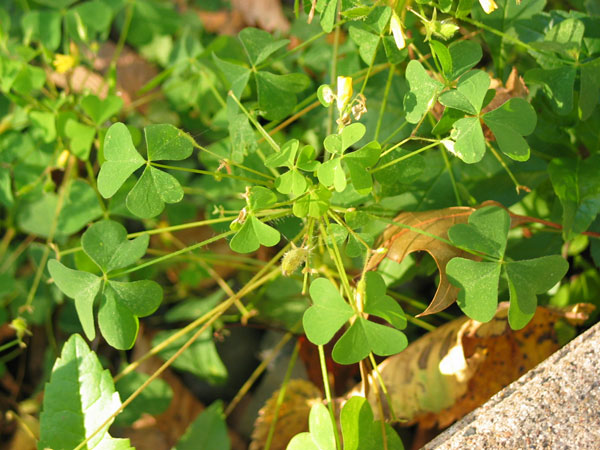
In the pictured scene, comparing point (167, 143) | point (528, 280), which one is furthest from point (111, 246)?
point (528, 280)

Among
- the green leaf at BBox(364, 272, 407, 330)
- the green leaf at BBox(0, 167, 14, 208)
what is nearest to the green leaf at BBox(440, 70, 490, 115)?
the green leaf at BBox(364, 272, 407, 330)

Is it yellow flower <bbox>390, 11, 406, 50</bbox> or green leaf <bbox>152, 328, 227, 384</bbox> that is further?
green leaf <bbox>152, 328, 227, 384</bbox>

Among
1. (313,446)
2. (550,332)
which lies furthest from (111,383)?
(550,332)

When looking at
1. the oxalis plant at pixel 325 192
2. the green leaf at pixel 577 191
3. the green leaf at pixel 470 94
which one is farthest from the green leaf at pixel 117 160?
the green leaf at pixel 577 191

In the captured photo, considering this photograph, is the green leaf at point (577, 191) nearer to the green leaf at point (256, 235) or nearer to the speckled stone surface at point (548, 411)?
the speckled stone surface at point (548, 411)

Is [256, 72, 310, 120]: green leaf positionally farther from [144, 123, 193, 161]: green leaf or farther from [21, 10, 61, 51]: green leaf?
[21, 10, 61, 51]: green leaf

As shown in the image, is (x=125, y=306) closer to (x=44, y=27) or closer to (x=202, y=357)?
(x=202, y=357)

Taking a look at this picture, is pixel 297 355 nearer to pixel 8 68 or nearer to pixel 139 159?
pixel 139 159
